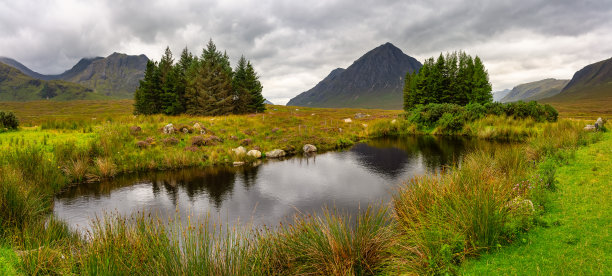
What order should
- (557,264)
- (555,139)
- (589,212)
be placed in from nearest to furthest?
1. (557,264)
2. (589,212)
3. (555,139)

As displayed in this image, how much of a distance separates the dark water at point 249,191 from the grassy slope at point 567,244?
3920 mm

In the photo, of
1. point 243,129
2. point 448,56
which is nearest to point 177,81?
point 243,129

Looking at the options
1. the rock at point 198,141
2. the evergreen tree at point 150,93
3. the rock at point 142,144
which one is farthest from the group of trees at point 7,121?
the evergreen tree at point 150,93

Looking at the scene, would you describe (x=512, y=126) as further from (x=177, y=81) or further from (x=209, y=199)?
(x=177, y=81)

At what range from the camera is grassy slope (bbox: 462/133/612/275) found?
4.37 meters

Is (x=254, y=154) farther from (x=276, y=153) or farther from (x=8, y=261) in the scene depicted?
(x=8, y=261)

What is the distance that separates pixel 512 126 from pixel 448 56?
3082 cm

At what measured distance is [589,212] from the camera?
20.4 ft

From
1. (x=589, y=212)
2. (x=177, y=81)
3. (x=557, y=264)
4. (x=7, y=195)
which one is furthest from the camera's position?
(x=177, y=81)

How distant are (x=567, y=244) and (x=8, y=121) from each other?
1251 inches

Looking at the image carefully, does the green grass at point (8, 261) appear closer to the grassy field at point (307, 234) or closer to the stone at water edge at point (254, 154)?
the grassy field at point (307, 234)

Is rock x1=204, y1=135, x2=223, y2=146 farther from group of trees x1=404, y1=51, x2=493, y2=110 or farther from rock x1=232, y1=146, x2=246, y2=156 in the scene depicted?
group of trees x1=404, y1=51, x2=493, y2=110

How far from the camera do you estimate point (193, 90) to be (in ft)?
144

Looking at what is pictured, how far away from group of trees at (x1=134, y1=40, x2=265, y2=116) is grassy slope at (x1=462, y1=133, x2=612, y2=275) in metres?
44.4
